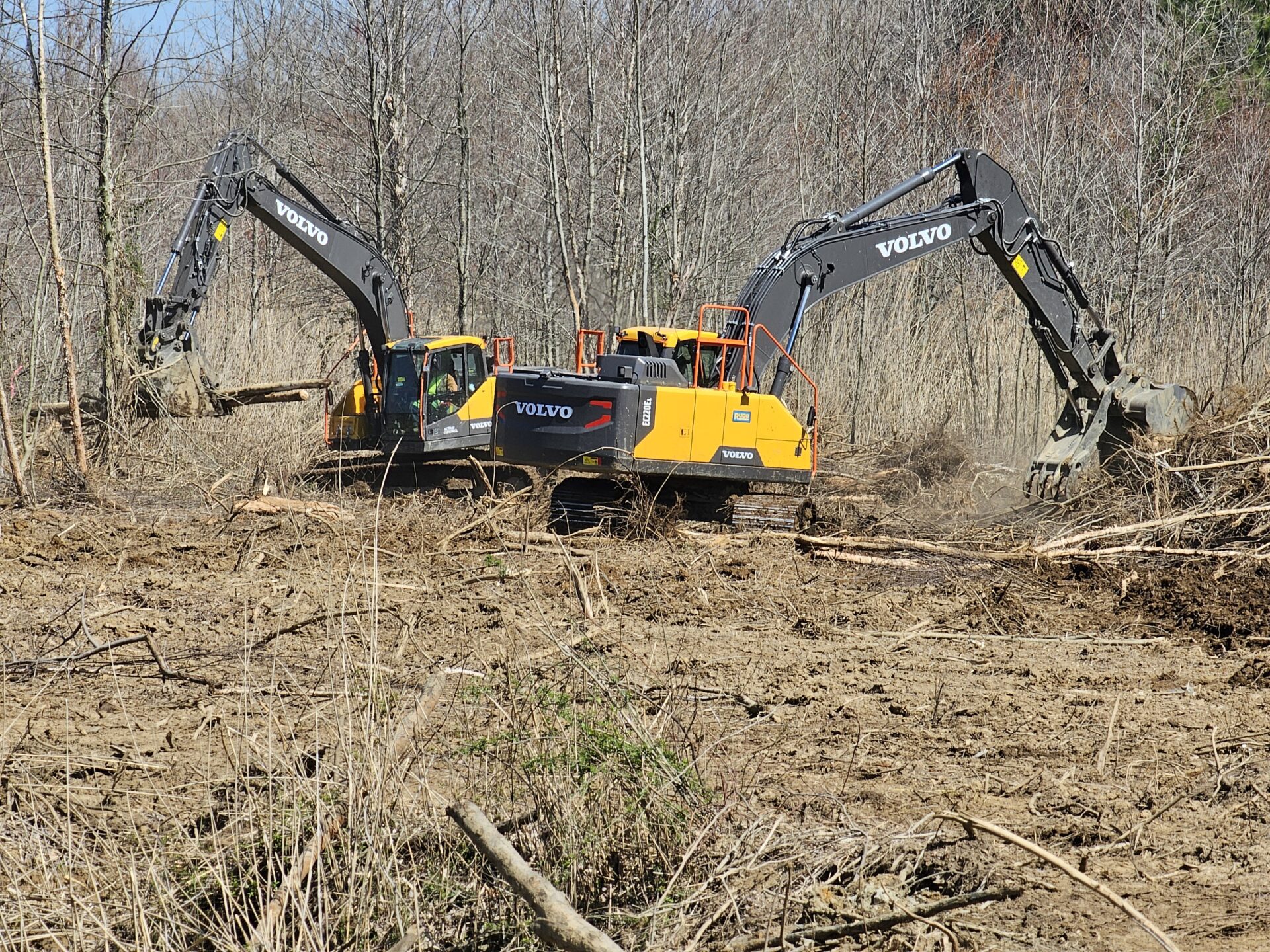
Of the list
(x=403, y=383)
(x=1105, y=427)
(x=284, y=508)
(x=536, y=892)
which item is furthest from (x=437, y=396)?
(x=536, y=892)

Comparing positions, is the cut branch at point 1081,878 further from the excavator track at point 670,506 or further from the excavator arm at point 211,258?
the excavator arm at point 211,258

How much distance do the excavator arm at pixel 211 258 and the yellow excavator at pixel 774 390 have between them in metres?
4.42

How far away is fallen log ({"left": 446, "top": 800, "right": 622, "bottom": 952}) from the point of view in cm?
336

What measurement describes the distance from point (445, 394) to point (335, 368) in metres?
1.46

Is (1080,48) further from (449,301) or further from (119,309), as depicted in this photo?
(119,309)

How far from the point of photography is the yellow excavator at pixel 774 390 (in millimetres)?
11797

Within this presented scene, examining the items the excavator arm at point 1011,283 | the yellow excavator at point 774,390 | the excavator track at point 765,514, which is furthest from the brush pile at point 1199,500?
the excavator track at point 765,514

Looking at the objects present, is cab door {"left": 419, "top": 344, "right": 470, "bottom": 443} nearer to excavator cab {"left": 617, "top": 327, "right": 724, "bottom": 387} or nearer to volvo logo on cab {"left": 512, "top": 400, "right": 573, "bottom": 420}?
excavator cab {"left": 617, "top": 327, "right": 724, "bottom": 387}

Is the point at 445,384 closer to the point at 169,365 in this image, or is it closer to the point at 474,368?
the point at 474,368

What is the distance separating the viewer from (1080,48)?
26625 millimetres

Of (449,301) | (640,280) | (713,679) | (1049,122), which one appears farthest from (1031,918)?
(449,301)

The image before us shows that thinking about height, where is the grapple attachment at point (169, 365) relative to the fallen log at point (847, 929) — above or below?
above

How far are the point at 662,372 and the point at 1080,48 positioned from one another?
18.5 m

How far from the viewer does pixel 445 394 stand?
1548 centimetres
